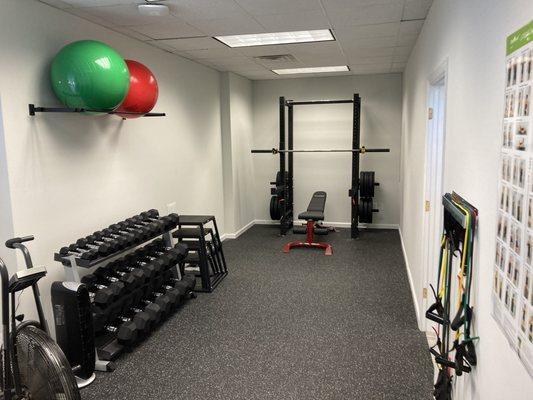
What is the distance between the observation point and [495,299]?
121 cm

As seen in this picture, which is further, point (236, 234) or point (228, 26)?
point (236, 234)

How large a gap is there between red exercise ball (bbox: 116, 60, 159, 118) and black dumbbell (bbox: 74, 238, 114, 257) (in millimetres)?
965

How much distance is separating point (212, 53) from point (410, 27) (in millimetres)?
2061

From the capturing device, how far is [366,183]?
6.31m

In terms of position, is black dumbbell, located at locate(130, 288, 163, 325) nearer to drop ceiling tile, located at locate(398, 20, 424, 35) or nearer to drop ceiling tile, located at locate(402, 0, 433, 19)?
drop ceiling tile, located at locate(402, 0, 433, 19)

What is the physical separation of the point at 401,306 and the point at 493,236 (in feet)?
8.53

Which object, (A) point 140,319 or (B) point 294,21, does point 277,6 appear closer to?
(B) point 294,21

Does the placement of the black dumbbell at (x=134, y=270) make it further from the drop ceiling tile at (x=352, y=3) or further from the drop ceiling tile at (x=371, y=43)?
the drop ceiling tile at (x=371, y=43)

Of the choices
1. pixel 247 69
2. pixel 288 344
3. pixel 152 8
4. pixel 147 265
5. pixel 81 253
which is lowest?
pixel 288 344

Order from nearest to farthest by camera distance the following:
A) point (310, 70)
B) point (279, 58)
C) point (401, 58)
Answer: point (279, 58)
point (401, 58)
point (310, 70)

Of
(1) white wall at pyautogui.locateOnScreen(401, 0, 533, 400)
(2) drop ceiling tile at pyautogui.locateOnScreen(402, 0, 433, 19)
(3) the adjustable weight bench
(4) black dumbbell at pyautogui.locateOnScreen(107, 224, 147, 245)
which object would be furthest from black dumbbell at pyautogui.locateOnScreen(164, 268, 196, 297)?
(2) drop ceiling tile at pyautogui.locateOnScreen(402, 0, 433, 19)

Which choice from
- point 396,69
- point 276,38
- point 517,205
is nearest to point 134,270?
point 276,38

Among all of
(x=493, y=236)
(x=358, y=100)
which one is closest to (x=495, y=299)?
(x=493, y=236)

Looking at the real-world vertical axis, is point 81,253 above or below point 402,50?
below
